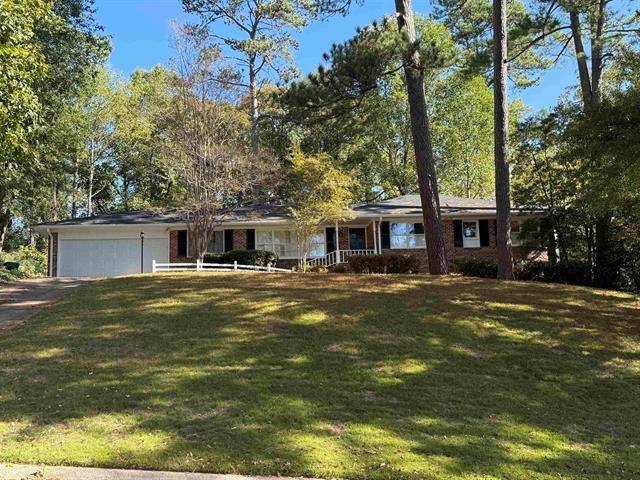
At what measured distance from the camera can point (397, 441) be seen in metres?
5.12

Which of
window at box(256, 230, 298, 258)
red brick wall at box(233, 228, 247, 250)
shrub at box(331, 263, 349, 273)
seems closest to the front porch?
window at box(256, 230, 298, 258)

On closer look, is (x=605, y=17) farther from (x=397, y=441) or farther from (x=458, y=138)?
(x=397, y=441)

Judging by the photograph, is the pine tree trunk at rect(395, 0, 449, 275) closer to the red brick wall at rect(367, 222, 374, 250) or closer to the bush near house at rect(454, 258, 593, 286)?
the bush near house at rect(454, 258, 593, 286)

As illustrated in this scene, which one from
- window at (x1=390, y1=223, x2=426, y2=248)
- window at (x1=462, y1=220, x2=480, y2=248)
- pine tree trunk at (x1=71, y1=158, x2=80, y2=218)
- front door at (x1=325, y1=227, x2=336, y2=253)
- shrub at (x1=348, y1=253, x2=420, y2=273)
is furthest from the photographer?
pine tree trunk at (x1=71, y1=158, x2=80, y2=218)

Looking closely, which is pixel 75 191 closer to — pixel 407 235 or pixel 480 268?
pixel 407 235

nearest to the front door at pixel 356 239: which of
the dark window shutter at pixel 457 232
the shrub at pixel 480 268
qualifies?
the dark window shutter at pixel 457 232

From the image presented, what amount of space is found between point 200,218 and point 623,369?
609 inches

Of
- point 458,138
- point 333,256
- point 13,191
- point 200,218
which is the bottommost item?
point 333,256

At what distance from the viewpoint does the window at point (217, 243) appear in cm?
2511

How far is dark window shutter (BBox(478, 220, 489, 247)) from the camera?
80.1ft

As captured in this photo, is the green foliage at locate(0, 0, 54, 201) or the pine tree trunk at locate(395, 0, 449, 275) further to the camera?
the pine tree trunk at locate(395, 0, 449, 275)

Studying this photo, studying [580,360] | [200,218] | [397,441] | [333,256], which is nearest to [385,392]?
[397,441]

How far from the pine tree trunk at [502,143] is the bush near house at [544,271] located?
281cm

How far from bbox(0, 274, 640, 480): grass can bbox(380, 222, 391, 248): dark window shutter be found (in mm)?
12189
